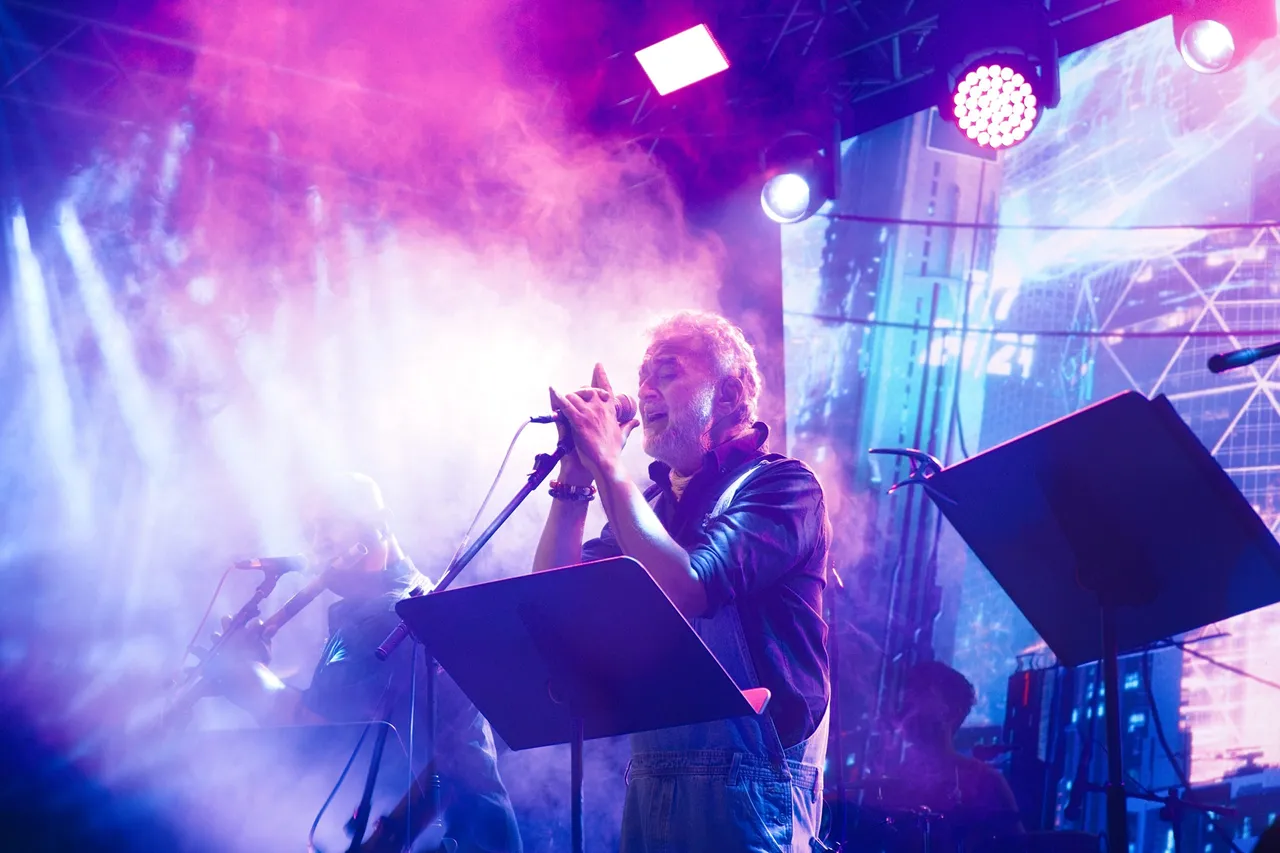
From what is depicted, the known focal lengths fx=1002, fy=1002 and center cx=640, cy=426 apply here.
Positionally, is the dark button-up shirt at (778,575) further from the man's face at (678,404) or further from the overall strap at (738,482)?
the man's face at (678,404)

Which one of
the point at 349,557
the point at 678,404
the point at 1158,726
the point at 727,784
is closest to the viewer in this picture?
the point at 727,784

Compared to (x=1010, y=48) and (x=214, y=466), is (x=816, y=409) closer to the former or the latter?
(x=1010, y=48)

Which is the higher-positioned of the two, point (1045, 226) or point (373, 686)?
point (1045, 226)

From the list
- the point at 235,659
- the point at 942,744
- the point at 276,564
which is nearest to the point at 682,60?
the point at 276,564

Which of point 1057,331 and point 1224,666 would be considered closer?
point 1224,666

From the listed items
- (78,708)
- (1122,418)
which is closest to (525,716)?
(1122,418)

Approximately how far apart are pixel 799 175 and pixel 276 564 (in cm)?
300

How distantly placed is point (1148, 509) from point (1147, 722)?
334 cm

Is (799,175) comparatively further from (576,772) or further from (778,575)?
(576,772)

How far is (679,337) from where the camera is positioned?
2.64 meters

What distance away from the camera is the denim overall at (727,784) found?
6.30 feet

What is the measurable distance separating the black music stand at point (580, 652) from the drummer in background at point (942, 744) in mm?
3184

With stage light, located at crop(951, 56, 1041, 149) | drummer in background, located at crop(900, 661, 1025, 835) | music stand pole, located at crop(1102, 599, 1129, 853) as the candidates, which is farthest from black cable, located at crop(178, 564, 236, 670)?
stage light, located at crop(951, 56, 1041, 149)

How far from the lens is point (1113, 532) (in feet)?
6.79
